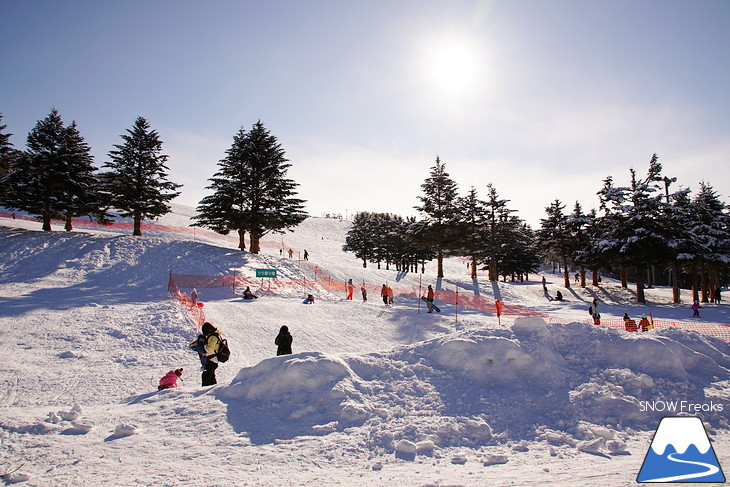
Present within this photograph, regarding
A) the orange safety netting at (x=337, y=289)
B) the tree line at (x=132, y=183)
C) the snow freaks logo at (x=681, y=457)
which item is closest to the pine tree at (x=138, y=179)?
the tree line at (x=132, y=183)

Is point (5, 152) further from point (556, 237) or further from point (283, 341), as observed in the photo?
point (556, 237)

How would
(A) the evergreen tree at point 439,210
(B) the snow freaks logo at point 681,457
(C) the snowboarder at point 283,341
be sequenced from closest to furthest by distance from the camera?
1. (B) the snow freaks logo at point 681,457
2. (C) the snowboarder at point 283,341
3. (A) the evergreen tree at point 439,210

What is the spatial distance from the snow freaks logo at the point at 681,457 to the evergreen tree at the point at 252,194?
2990cm

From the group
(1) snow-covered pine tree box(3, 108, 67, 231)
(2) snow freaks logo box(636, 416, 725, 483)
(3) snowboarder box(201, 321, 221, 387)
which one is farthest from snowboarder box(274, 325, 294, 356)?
(1) snow-covered pine tree box(3, 108, 67, 231)

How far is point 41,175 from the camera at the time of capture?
2931 centimetres

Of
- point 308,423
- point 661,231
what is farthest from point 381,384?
point 661,231

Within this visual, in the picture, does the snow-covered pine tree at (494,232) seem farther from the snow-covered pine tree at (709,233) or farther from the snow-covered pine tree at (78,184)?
the snow-covered pine tree at (78,184)

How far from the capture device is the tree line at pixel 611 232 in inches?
1266

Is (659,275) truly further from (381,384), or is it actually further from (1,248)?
(1,248)

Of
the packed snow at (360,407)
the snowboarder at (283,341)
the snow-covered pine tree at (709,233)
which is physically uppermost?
the snow-covered pine tree at (709,233)

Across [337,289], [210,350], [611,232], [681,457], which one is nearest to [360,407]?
[210,350]

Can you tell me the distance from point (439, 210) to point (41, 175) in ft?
112

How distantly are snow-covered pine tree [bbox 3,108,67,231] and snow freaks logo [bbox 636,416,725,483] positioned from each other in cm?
3668

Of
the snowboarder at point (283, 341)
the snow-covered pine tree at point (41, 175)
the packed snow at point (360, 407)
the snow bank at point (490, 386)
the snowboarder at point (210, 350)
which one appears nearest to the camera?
the packed snow at point (360, 407)
